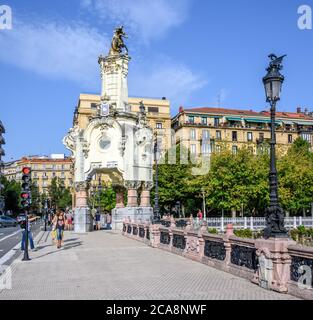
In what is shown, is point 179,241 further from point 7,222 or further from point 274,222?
point 7,222

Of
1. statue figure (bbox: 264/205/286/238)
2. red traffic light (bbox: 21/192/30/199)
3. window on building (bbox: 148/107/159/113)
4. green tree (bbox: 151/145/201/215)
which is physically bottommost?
statue figure (bbox: 264/205/286/238)

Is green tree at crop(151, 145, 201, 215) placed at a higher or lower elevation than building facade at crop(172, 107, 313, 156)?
lower

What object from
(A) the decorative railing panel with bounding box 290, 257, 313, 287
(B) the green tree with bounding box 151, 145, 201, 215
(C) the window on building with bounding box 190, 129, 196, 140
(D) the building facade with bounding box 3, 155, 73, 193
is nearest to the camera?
(A) the decorative railing panel with bounding box 290, 257, 313, 287

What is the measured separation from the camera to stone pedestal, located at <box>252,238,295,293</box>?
30.7 ft

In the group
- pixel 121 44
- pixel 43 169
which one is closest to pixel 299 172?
pixel 121 44

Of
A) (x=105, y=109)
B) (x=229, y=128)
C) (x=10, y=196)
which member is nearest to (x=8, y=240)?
(x=105, y=109)

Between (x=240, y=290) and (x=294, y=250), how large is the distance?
1522 mm

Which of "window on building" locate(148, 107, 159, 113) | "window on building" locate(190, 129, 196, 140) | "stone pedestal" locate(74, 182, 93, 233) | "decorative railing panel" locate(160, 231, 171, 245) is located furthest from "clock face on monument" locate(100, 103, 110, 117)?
"window on building" locate(148, 107, 159, 113)

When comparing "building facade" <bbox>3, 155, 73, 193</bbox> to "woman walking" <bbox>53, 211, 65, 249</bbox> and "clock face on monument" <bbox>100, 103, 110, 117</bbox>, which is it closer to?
"clock face on monument" <bbox>100, 103, 110, 117</bbox>

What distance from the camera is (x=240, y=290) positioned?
31.8ft

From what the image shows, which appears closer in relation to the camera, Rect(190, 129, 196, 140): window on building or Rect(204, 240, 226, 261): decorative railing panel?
Rect(204, 240, 226, 261): decorative railing panel

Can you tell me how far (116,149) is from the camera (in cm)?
3180

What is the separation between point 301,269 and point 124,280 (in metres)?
4.44
